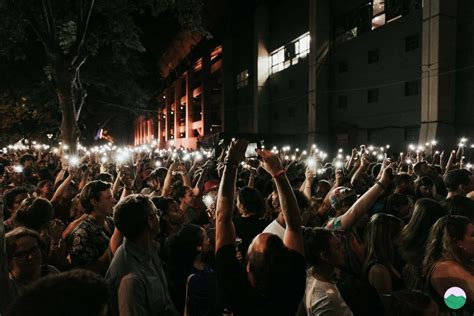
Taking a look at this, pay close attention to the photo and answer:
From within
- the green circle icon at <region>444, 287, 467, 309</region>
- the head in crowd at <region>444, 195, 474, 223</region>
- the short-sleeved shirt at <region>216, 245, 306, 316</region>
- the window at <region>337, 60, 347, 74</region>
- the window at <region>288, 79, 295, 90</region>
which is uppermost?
the window at <region>337, 60, 347, 74</region>

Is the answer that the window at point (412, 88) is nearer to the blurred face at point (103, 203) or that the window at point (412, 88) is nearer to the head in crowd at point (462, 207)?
the head in crowd at point (462, 207)

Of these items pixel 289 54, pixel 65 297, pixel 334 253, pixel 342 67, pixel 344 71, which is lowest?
pixel 334 253

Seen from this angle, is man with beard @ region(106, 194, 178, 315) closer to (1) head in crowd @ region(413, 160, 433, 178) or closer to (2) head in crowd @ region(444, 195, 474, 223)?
(2) head in crowd @ region(444, 195, 474, 223)

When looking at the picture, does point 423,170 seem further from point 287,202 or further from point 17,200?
A: point 17,200

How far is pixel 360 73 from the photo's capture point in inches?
1088

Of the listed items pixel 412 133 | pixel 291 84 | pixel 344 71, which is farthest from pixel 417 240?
pixel 291 84

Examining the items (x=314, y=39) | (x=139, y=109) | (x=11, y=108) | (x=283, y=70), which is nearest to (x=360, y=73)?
(x=314, y=39)

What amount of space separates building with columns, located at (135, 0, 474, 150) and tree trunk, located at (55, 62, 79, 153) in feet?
46.2

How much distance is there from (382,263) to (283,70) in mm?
33388

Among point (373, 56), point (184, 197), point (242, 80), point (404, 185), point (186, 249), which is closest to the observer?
point (186, 249)

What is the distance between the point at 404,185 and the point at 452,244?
11.2 ft

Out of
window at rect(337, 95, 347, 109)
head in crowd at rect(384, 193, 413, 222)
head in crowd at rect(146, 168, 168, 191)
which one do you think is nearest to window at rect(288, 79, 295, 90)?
window at rect(337, 95, 347, 109)

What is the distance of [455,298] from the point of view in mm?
3078

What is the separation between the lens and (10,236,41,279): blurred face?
9.91 feet
